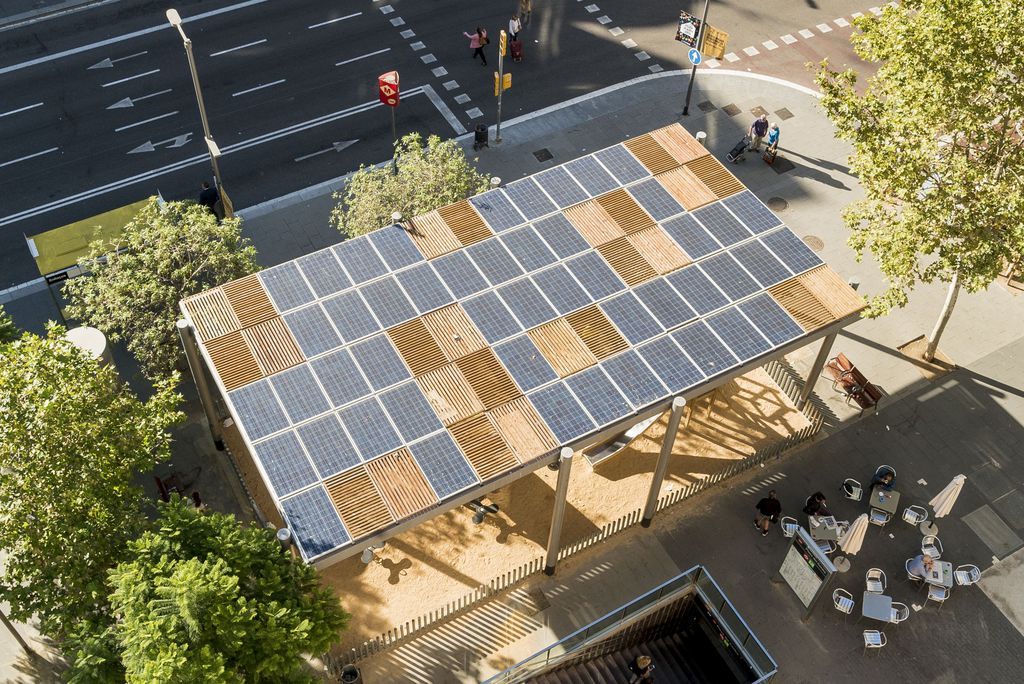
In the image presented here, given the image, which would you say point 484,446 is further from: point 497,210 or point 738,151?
point 738,151

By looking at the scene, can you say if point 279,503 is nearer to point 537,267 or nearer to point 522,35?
point 537,267

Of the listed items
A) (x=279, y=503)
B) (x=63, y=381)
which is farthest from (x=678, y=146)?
(x=63, y=381)

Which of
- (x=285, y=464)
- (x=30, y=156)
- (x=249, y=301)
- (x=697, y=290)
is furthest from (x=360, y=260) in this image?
(x=30, y=156)

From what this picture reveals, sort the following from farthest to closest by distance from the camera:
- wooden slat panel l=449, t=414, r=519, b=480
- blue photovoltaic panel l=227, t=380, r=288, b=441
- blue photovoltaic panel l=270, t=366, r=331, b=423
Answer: blue photovoltaic panel l=270, t=366, r=331, b=423, blue photovoltaic panel l=227, t=380, r=288, b=441, wooden slat panel l=449, t=414, r=519, b=480

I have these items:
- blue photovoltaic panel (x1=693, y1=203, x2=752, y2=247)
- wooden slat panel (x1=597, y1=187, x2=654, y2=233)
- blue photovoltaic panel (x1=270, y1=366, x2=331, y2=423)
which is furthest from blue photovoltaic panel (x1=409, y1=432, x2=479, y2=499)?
blue photovoltaic panel (x1=693, y1=203, x2=752, y2=247)

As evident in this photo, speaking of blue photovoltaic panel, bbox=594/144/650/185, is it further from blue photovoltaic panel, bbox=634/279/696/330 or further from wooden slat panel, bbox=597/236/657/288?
blue photovoltaic panel, bbox=634/279/696/330
